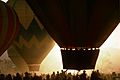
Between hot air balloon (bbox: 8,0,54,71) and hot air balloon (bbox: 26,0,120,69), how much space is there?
1.15m

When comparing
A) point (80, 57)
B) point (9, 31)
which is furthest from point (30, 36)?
point (80, 57)

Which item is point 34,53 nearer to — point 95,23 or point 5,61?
point 5,61

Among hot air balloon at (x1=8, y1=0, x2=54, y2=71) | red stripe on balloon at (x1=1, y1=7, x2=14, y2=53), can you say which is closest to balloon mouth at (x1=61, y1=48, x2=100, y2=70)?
red stripe on balloon at (x1=1, y1=7, x2=14, y2=53)

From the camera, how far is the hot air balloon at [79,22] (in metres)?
4.66

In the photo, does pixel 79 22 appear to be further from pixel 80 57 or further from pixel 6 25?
pixel 6 25

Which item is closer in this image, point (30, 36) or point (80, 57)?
point (80, 57)

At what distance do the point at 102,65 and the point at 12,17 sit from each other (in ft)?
8.31

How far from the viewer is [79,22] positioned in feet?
15.5

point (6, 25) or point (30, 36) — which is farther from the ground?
point (30, 36)

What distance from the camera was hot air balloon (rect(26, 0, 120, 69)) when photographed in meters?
4.66

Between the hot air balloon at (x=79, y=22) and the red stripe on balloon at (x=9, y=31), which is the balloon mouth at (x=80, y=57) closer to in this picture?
the hot air balloon at (x=79, y=22)

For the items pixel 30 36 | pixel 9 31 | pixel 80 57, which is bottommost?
pixel 80 57

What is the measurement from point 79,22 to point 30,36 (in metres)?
1.66

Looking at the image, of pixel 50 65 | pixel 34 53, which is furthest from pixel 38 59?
pixel 50 65
